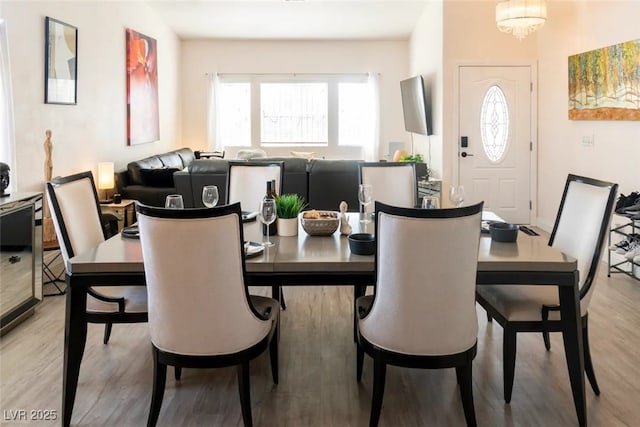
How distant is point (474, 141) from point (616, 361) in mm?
4081

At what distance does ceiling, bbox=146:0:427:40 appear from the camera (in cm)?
734

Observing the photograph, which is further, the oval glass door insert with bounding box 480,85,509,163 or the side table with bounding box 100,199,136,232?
the oval glass door insert with bounding box 480,85,509,163

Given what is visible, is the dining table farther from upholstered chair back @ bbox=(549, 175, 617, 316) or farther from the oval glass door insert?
the oval glass door insert

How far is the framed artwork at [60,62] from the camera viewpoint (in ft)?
15.6

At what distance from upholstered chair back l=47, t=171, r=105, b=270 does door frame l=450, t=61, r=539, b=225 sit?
184 inches

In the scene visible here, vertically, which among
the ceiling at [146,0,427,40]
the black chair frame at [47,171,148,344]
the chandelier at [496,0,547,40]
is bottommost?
the black chair frame at [47,171,148,344]

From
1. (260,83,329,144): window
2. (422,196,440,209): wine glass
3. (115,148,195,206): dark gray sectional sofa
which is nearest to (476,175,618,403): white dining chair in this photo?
(422,196,440,209): wine glass

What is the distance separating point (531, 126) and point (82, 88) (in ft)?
17.2

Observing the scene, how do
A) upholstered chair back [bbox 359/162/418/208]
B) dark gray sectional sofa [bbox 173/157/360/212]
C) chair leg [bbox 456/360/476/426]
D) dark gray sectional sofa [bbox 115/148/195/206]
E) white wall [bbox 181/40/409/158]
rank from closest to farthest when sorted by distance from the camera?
1. chair leg [bbox 456/360/476/426]
2. upholstered chair back [bbox 359/162/418/208]
3. dark gray sectional sofa [bbox 173/157/360/212]
4. dark gray sectional sofa [bbox 115/148/195/206]
5. white wall [bbox 181/40/409/158]

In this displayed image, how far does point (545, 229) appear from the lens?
626cm

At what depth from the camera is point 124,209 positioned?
5719 mm

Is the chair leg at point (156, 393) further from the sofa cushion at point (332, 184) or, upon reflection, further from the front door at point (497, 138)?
the front door at point (497, 138)

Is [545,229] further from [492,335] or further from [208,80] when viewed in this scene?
[208,80]

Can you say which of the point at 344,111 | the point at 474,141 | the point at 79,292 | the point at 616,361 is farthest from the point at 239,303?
the point at 344,111
